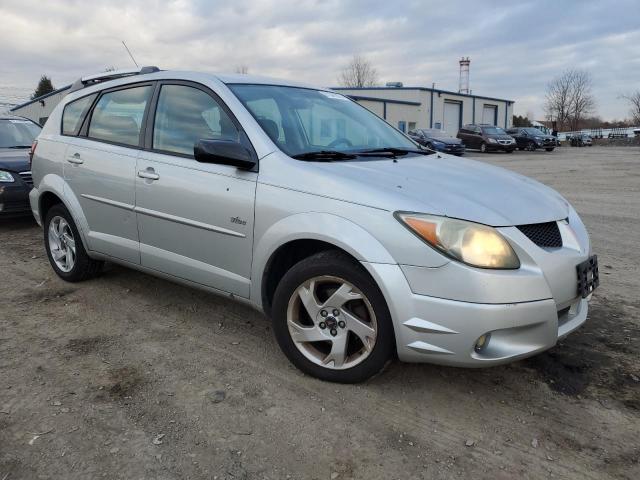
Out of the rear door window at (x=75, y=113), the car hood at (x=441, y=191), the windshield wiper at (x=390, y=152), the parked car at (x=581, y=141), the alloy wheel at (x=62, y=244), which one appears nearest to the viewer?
the car hood at (x=441, y=191)

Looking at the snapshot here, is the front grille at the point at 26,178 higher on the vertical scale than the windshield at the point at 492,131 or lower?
lower

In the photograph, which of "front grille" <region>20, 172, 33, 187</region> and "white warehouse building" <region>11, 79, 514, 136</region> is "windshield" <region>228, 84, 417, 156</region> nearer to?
"front grille" <region>20, 172, 33, 187</region>

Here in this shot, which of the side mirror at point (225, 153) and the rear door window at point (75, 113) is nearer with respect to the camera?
the side mirror at point (225, 153)

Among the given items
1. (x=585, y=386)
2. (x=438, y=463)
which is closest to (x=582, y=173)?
(x=585, y=386)

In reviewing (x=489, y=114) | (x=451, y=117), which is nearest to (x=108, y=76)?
(x=451, y=117)

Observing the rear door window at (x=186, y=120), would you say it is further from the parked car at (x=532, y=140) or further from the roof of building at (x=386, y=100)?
the parked car at (x=532, y=140)

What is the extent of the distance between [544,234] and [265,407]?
1710mm

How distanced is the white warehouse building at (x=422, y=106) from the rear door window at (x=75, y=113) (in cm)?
3167

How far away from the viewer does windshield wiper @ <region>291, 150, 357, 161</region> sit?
10.4 ft

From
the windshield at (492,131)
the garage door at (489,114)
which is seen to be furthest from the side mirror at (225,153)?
the garage door at (489,114)

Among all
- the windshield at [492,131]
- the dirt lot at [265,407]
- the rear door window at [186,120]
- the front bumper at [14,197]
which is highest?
the windshield at [492,131]

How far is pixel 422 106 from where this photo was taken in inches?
1623

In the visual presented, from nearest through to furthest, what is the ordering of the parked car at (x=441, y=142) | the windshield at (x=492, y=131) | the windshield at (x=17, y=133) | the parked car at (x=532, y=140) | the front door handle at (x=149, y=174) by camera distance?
1. the front door handle at (x=149, y=174)
2. the windshield at (x=17, y=133)
3. the parked car at (x=441, y=142)
4. the windshield at (x=492, y=131)
5. the parked car at (x=532, y=140)

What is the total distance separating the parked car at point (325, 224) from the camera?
2570mm
